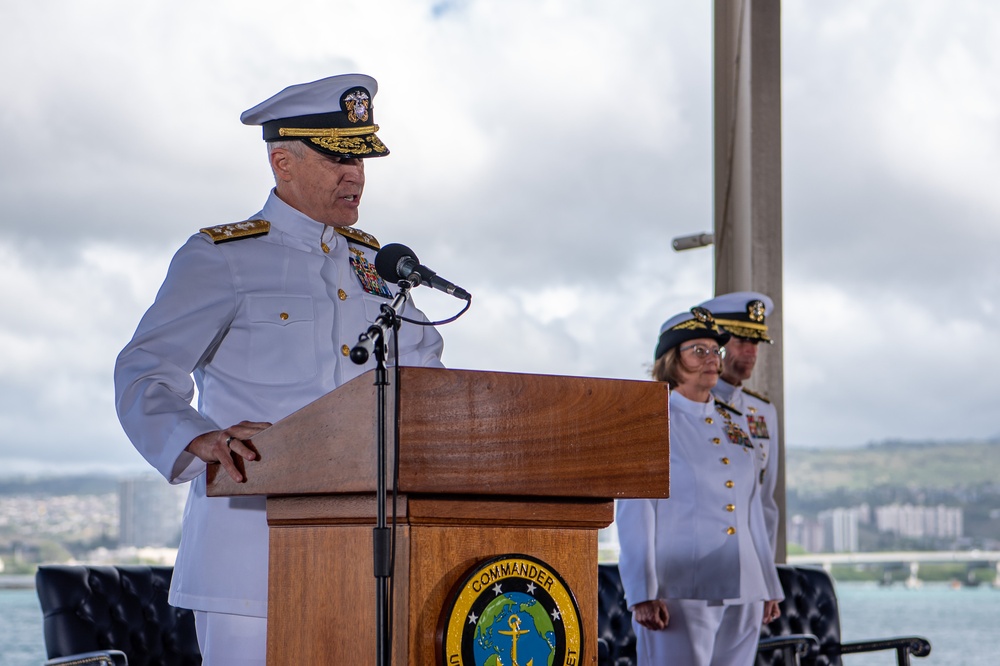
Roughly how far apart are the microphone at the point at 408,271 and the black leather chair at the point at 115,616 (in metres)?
1.97

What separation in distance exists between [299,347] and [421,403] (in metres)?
0.60

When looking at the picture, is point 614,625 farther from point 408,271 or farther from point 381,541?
point 381,541

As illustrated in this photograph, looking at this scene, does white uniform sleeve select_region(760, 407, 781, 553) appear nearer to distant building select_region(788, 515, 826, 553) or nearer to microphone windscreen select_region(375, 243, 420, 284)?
distant building select_region(788, 515, 826, 553)

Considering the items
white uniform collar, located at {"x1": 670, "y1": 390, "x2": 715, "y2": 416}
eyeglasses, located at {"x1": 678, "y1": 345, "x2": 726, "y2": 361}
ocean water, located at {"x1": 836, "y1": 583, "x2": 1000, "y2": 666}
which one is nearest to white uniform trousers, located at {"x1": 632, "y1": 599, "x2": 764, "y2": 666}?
white uniform collar, located at {"x1": 670, "y1": 390, "x2": 715, "y2": 416}

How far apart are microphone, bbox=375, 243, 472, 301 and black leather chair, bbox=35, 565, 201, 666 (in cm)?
197

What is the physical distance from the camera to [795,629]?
4262mm

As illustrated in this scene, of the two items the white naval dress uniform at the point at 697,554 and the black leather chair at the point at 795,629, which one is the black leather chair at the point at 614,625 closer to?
the black leather chair at the point at 795,629

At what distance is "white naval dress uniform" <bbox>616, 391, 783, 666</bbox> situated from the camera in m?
3.39

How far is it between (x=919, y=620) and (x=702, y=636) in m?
8.92

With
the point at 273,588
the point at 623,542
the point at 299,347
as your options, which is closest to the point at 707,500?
the point at 623,542

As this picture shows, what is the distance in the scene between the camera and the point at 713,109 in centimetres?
547

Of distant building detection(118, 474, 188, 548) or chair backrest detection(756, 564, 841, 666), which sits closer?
chair backrest detection(756, 564, 841, 666)

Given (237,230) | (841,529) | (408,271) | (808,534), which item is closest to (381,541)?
(408,271)

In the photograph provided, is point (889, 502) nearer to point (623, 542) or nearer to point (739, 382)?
point (739, 382)
